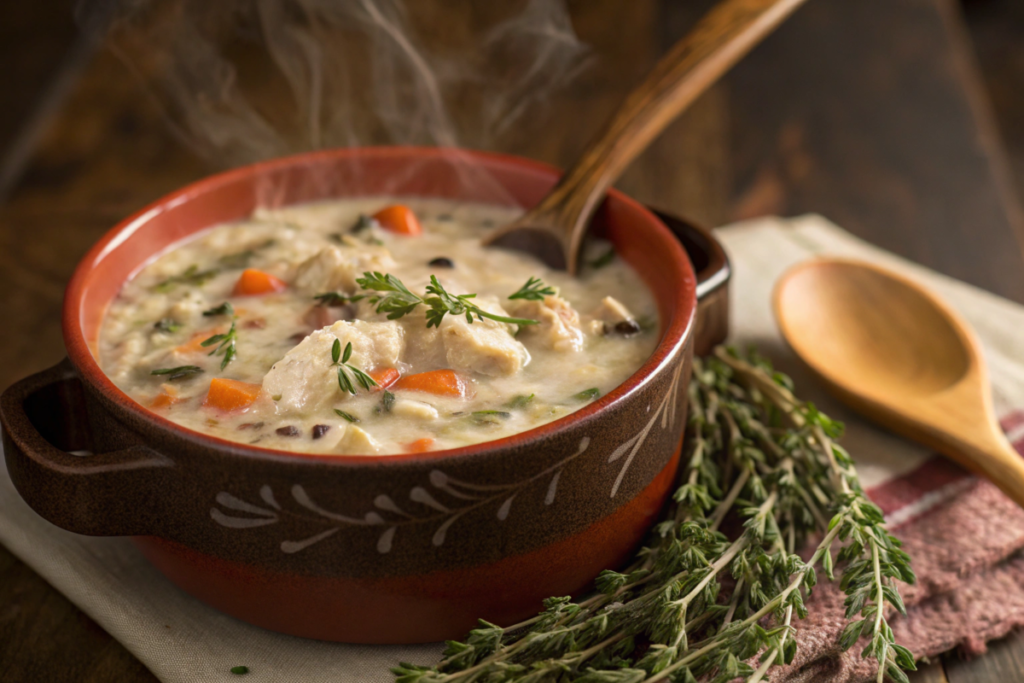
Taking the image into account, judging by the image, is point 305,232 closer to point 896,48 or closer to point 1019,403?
point 1019,403

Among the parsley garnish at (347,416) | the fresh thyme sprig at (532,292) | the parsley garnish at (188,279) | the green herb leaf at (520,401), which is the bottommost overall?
the parsley garnish at (188,279)

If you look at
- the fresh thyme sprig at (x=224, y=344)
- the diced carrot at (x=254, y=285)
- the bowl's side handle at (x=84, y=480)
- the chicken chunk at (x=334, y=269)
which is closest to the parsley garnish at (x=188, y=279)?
the diced carrot at (x=254, y=285)

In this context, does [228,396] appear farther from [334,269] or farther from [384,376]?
[334,269]

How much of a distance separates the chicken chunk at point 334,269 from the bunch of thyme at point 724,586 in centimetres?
76

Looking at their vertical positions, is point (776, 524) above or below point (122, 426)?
below

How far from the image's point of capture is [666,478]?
6.06 ft

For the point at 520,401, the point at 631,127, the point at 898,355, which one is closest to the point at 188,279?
the point at 520,401

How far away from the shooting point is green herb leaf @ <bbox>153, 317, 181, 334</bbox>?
2.04 metres

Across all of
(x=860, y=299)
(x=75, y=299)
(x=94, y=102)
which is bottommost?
(x=94, y=102)

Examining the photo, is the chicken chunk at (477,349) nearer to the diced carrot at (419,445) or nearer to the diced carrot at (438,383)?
the diced carrot at (438,383)

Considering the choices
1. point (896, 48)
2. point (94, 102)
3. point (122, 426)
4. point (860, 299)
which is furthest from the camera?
point (896, 48)

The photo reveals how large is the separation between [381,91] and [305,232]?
0.67 metres

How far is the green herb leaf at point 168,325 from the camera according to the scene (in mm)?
2044

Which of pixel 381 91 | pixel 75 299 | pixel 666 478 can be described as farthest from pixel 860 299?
pixel 75 299
